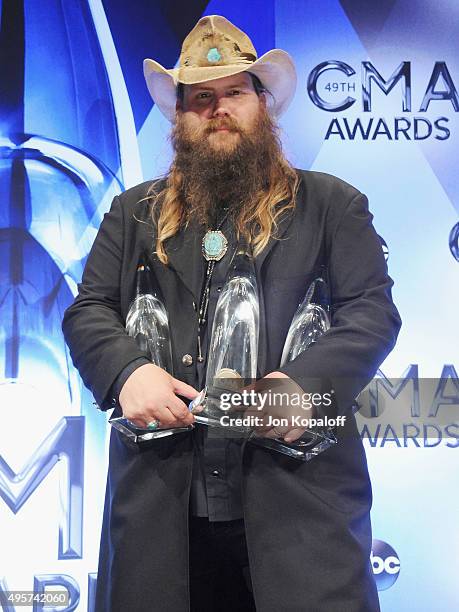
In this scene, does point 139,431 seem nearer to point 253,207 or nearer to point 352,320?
point 352,320

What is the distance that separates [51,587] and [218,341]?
1.39m

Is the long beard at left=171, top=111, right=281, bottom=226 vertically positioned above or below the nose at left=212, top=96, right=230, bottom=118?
below

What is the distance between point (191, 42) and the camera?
2.04 metres

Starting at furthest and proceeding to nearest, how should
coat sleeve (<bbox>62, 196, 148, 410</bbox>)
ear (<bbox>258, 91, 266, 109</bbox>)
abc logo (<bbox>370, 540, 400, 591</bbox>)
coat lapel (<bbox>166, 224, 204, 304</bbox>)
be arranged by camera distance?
1. abc logo (<bbox>370, 540, 400, 591</bbox>)
2. ear (<bbox>258, 91, 266, 109</bbox>)
3. coat lapel (<bbox>166, 224, 204, 304</bbox>)
4. coat sleeve (<bbox>62, 196, 148, 410</bbox>)

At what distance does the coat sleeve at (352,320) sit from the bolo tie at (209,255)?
23 centimetres

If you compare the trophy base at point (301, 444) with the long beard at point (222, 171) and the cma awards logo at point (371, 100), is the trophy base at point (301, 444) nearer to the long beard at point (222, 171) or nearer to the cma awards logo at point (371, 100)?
the long beard at point (222, 171)

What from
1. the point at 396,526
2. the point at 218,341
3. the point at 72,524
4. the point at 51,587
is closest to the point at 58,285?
the point at 72,524

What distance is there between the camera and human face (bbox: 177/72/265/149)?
196 cm

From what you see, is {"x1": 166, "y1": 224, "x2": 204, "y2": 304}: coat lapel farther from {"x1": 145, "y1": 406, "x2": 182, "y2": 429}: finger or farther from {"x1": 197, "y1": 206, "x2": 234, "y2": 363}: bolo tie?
{"x1": 145, "y1": 406, "x2": 182, "y2": 429}: finger

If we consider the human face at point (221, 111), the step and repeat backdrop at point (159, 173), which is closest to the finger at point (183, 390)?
the human face at point (221, 111)

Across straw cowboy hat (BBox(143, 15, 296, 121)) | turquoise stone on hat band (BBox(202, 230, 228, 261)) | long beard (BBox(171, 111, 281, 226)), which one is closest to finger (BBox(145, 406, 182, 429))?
turquoise stone on hat band (BBox(202, 230, 228, 261))

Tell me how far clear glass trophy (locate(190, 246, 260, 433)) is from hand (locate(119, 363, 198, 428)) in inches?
1.3

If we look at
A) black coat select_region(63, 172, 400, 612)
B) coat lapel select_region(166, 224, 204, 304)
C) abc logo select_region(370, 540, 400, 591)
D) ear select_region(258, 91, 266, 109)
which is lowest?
abc logo select_region(370, 540, 400, 591)

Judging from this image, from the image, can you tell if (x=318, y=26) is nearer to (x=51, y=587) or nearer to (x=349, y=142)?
(x=349, y=142)
